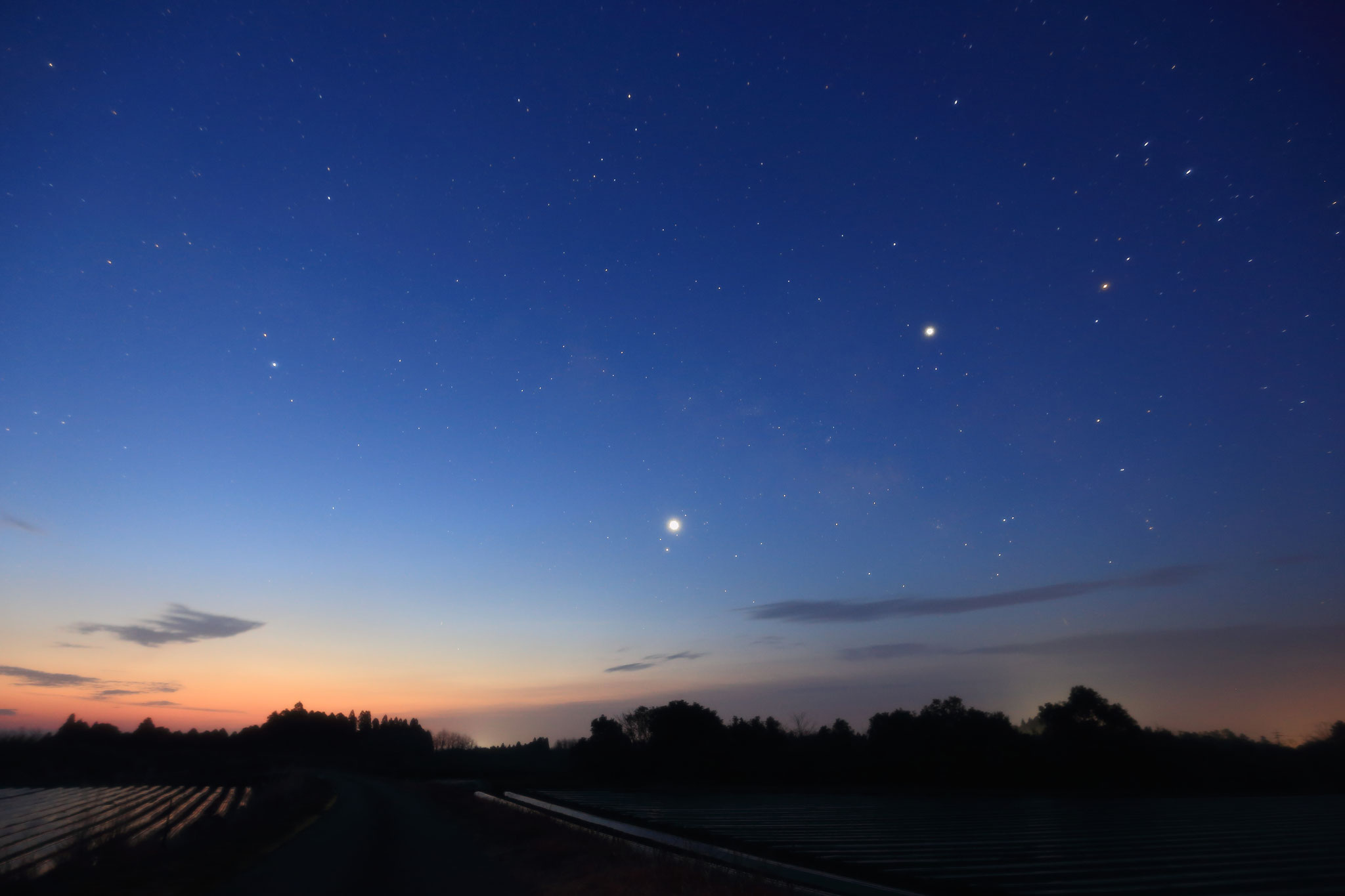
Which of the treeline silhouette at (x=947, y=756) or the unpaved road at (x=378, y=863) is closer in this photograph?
the unpaved road at (x=378, y=863)

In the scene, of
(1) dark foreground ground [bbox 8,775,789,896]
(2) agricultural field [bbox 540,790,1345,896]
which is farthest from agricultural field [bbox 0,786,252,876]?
(2) agricultural field [bbox 540,790,1345,896]

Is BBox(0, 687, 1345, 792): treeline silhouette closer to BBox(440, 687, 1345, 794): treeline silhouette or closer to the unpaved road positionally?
BBox(440, 687, 1345, 794): treeline silhouette

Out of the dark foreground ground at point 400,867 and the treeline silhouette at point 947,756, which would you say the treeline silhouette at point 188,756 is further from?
the dark foreground ground at point 400,867

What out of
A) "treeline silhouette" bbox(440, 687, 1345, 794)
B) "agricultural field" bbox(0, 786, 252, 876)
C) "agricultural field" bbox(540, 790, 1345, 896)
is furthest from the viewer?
"treeline silhouette" bbox(440, 687, 1345, 794)

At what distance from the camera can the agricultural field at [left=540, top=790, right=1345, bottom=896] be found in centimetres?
1853

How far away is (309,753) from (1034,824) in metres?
199

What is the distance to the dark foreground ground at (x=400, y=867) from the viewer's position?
51.0 feet

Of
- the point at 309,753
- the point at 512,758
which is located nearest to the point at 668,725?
the point at 512,758

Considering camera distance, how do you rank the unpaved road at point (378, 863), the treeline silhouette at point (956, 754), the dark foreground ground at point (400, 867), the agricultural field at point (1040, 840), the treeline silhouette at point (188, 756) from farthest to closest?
the treeline silhouette at point (188, 756), the treeline silhouette at point (956, 754), the agricultural field at point (1040, 840), the unpaved road at point (378, 863), the dark foreground ground at point (400, 867)

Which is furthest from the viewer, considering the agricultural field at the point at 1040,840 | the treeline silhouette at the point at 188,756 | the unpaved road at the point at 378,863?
the treeline silhouette at the point at 188,756

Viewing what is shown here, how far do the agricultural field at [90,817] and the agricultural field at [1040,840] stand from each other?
21.9 m

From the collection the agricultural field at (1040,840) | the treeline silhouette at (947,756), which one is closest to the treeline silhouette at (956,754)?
the treeline silhouette at (947,756)

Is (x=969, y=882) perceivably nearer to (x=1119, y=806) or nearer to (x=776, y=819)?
(x=776, y=819)

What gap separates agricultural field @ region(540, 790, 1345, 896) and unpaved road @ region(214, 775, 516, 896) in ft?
30.7
